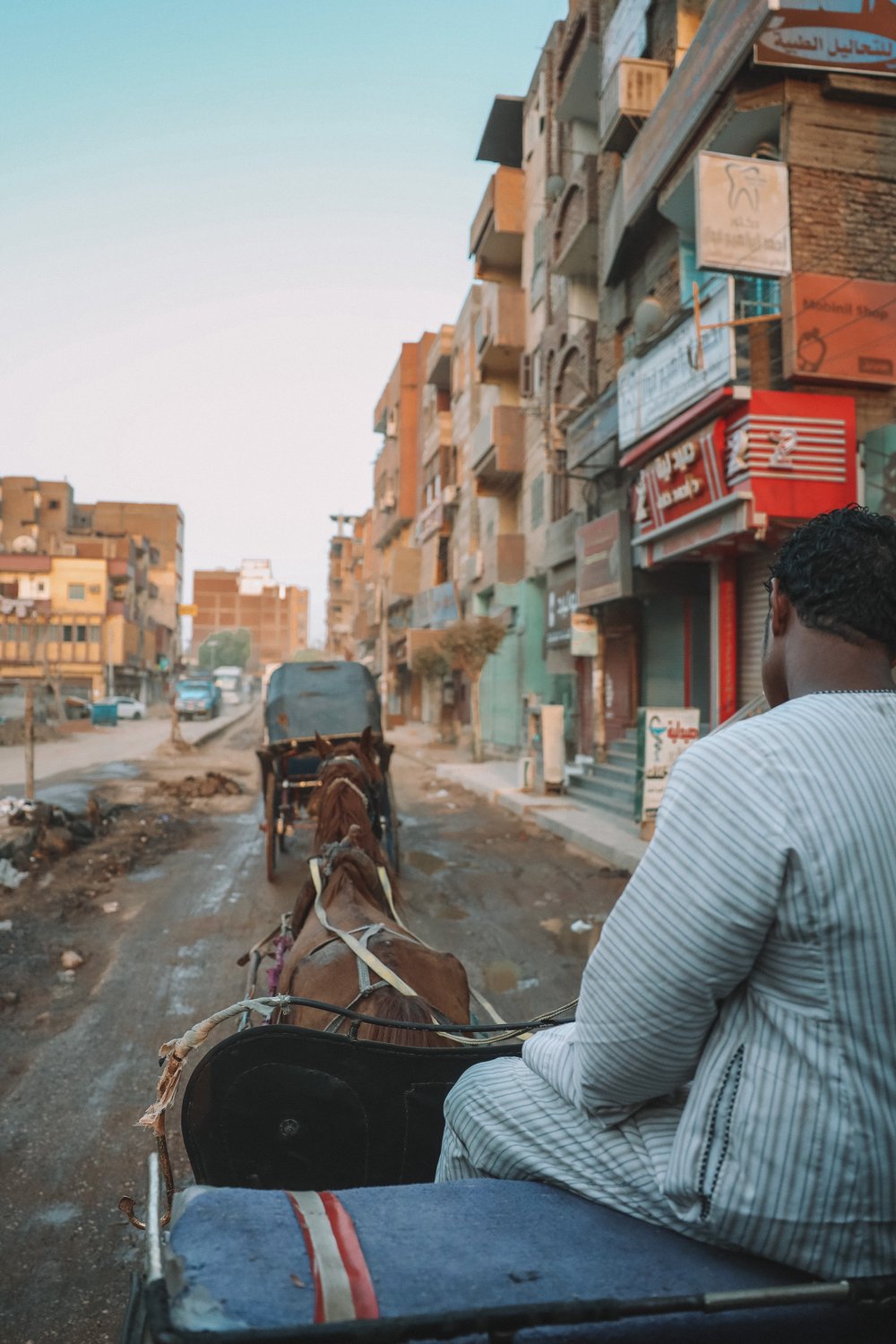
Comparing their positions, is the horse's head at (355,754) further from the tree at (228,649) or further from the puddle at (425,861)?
the tree at (228,649)

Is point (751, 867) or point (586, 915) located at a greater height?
point (751, 867)

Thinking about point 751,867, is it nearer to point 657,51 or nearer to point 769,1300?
point 769,1300

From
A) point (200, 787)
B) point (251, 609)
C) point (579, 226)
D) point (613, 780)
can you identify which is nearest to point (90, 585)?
point (200, 787)

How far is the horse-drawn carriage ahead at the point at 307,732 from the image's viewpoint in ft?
29.8

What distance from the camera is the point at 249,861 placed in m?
10.1

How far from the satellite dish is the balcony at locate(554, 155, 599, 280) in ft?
16.6

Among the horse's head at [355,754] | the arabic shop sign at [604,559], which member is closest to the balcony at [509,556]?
the arabic shop sign at [604,559]

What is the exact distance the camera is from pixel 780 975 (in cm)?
125

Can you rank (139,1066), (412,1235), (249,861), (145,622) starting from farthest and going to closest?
1. (145,622)
2. (249,861)
3. (139,1066)
4. (412,1235)

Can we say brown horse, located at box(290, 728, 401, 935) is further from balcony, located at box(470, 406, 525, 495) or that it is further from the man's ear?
balcony, located at box(470, 406, 525, 495)

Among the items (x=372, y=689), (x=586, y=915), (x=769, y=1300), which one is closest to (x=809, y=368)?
(x=372, y=689)

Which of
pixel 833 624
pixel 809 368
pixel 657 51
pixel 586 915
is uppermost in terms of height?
pixel 657 51

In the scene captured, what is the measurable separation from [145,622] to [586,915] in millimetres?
68951

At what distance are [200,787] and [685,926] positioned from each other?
16.2 m
